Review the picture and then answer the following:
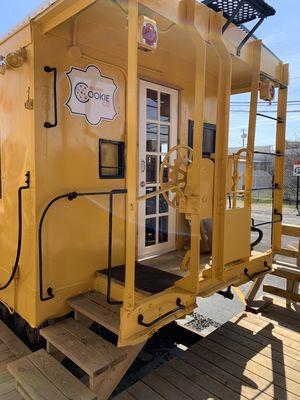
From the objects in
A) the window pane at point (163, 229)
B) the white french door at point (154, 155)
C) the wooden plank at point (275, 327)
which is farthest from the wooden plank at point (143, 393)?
the window pane at point (163, 229)

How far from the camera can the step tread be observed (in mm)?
2135

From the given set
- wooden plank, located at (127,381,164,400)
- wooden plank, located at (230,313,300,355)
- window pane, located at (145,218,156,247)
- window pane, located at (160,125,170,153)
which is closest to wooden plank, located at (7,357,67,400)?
wooden plank, located at (127,381,164,400)

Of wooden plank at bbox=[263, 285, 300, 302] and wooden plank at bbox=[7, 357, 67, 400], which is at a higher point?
wooden plank at bbox=[7, 357, 67, 400]

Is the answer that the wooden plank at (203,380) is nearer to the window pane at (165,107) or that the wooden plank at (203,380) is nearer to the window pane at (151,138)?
the window pane at (151,138)

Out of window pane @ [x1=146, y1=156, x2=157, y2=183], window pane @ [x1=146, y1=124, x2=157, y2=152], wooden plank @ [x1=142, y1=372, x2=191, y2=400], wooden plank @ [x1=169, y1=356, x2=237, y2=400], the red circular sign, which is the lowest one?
wooden plank @ [x1=142, y1=372, x2=191, y2=400]

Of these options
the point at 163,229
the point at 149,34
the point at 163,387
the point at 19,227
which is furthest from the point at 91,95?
the point at 163,387

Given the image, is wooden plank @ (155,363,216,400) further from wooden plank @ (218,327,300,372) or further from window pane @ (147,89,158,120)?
window pane @ (147,89,158,120)

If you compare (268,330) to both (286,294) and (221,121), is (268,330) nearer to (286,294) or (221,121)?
(286,294)

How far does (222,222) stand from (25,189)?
1.65 meters

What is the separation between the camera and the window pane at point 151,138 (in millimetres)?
3547

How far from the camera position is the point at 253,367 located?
271cm

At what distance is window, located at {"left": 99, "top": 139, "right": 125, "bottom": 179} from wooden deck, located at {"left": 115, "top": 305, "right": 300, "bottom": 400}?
1742 millimetres

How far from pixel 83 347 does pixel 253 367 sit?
1.44 metres

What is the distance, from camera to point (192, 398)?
2.34 m
